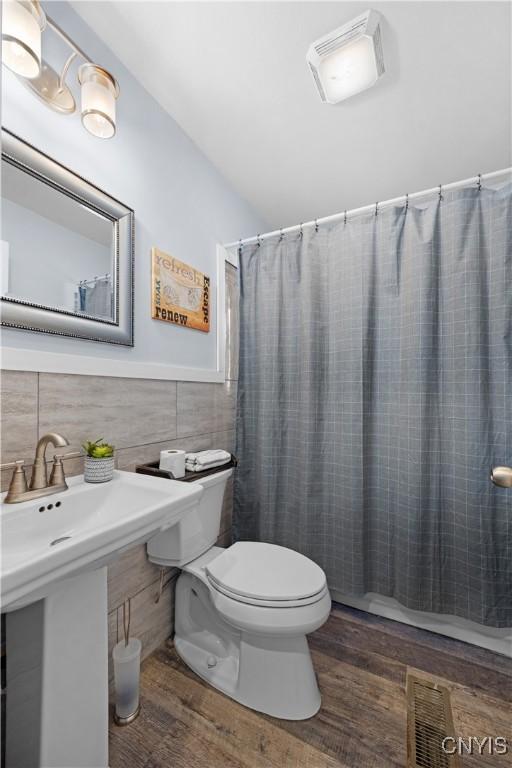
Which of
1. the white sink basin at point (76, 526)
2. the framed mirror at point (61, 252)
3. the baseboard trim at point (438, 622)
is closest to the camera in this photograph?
the white sink basin at point (76, 526)

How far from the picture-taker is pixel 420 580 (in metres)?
1.51

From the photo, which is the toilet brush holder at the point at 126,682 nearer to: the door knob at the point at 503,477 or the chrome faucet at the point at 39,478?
the chrome faucet at the point at 39,478

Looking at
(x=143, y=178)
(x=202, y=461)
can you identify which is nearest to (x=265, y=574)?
(x=202, y=461)

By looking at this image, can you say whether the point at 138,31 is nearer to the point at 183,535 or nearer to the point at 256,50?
the point at 256,50

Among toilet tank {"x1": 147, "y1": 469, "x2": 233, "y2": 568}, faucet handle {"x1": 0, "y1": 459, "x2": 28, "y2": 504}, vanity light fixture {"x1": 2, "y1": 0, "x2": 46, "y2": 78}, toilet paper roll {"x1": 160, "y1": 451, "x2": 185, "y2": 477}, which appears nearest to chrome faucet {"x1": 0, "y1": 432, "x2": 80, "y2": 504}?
faucet handle {"x1": 0, "y1": 459, "x2": 28, "y2": 504}

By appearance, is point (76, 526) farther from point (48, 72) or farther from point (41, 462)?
point (48, 72)

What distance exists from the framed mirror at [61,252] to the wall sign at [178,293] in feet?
0.48

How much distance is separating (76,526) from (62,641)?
27cm

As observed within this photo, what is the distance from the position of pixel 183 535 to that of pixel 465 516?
1.19m

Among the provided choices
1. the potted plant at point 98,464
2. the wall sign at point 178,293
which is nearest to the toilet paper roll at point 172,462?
the potted plant at point 98,464

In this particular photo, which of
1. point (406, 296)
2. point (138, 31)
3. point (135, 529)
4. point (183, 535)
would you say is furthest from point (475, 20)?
point (183, 535)

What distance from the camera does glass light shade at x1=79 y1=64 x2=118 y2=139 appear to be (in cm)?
104

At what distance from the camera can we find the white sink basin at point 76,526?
0.58 meters

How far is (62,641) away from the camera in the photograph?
0.79 m
